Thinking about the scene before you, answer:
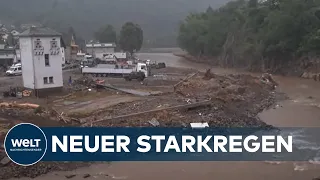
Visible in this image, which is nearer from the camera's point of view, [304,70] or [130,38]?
[304,70]

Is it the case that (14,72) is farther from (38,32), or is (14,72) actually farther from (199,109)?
(199,109)

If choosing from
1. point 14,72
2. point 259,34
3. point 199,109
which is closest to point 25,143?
point 199,109

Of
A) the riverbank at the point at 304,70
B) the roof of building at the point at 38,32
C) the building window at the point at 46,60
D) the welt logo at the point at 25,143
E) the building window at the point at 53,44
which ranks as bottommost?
the riverbank at the point at 304,70

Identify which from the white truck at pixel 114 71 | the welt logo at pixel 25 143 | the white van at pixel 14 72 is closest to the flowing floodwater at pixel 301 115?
the welt logo at pixel 25 143

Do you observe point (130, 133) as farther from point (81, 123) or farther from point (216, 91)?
point (216, 91)

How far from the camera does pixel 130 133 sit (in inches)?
727

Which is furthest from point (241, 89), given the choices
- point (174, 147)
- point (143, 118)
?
point (174, 147)

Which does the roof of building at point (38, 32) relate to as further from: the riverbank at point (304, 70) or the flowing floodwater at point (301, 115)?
the riverbank at point (304, 70)

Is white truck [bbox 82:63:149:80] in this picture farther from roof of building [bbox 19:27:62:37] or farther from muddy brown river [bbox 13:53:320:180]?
muddy brown river [bbox 13:53:320:180]

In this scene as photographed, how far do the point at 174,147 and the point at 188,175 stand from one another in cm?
285

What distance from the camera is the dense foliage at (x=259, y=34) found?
155ft

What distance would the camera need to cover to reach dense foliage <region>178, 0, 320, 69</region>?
47281 millimetres

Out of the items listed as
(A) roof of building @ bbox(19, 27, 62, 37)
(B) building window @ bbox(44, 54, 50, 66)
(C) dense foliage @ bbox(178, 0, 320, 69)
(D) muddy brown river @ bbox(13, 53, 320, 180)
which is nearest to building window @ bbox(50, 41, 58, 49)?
(A) roof of building @ bbox(19, 27, 62, 37)

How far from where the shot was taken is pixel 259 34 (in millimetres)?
55281
